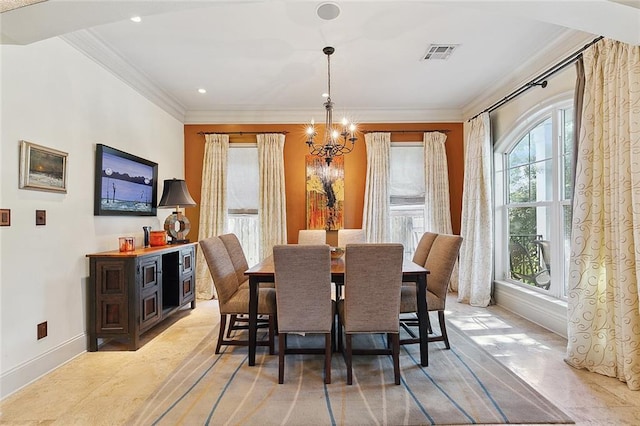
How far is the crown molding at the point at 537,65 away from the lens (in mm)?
2904

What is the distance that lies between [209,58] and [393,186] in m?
3.22

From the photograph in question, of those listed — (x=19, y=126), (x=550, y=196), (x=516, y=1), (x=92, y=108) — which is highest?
(x=516, y=1)

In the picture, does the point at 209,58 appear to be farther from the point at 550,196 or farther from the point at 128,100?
the point at 550,196

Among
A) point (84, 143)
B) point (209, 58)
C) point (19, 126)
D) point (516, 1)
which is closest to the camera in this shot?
point (516, 1)

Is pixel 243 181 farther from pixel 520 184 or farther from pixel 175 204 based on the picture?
pixel 520 184

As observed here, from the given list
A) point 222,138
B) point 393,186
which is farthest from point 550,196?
point 222,138

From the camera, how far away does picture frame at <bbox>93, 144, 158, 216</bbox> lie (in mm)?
3104

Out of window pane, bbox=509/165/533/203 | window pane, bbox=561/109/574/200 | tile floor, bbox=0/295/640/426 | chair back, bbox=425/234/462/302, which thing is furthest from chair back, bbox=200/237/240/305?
window pane, bbox=509/165/533/203

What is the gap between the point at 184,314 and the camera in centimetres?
409

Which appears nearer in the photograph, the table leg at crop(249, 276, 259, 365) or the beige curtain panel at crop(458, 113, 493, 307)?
the table leg at crop(249, 276, 259, 365)

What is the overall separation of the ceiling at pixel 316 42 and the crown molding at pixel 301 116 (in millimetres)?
283

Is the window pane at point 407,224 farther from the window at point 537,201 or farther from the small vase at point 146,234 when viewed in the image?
the small vase at point 146,234

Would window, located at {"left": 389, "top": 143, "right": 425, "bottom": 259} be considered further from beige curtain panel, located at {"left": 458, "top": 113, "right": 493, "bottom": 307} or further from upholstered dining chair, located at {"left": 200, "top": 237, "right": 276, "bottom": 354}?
upholstered dining chair, located at {"left": 200, "top": 237, "right": 276, "bottom": 354}

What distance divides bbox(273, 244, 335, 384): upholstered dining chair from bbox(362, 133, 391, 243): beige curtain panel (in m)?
2.76
